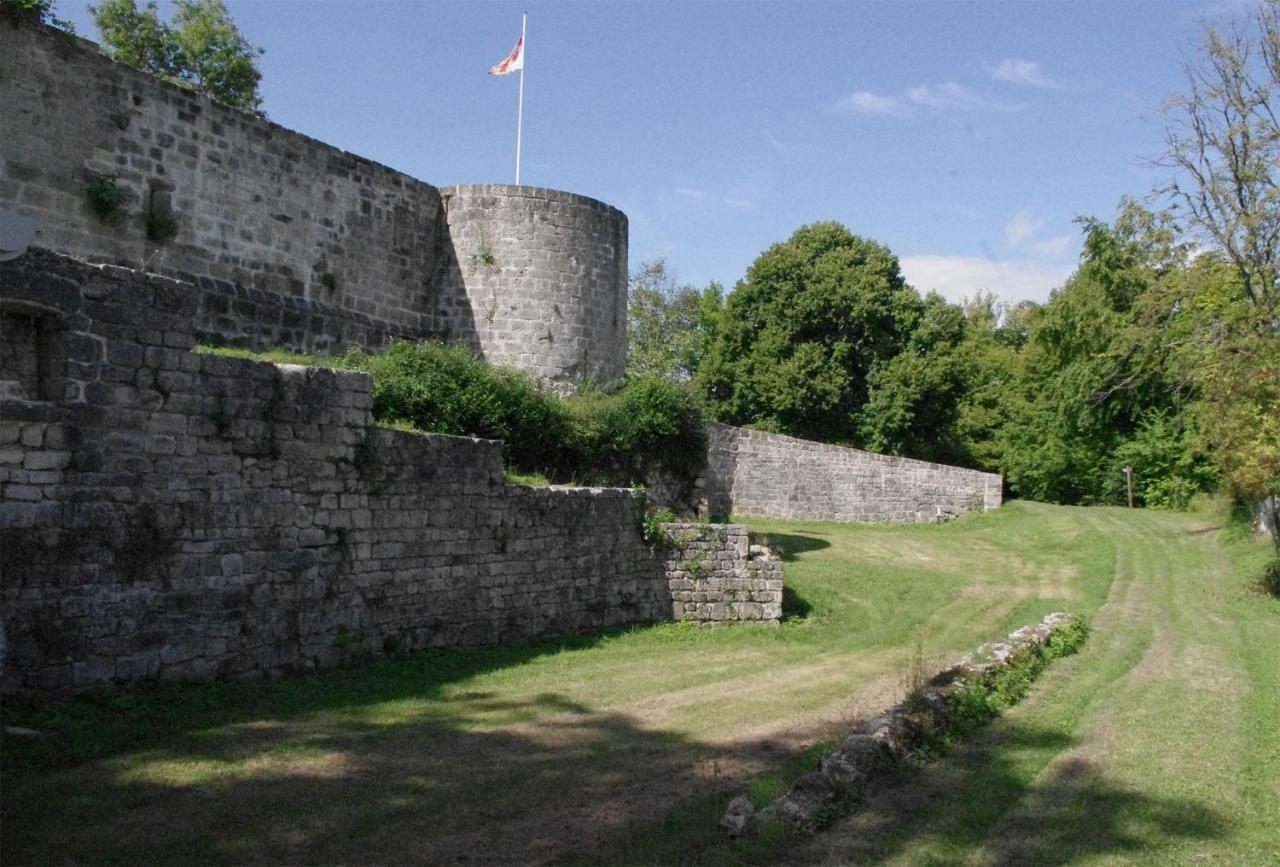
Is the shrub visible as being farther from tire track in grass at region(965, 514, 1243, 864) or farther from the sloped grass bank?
tire track in grass at region(965, 514, 1243, 864)

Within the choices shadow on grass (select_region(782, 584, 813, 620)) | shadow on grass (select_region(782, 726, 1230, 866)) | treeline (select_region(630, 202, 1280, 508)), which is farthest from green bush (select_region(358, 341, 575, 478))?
treeline (select_region(630, 202, 1280, 508))

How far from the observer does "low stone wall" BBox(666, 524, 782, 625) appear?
1383 cm

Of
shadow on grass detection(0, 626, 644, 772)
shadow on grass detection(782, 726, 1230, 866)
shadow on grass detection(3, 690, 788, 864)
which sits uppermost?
shadow on grass detection(0, 626, 644, 772)

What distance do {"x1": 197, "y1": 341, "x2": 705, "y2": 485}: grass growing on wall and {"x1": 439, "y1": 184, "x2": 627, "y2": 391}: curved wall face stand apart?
816 mm

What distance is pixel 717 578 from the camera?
13945 millimetres

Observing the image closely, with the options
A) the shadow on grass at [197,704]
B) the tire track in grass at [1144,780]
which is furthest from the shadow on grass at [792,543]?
the shadow on grass at [197,704]

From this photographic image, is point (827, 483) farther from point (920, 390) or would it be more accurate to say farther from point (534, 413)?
point (534, 413)

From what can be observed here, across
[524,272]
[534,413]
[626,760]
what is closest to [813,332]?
[524,272]

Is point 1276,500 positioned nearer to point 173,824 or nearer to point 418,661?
point 418,661

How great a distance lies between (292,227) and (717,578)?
24.5 ft

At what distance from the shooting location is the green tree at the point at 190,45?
87.2 ft

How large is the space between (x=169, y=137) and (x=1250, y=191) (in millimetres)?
19600

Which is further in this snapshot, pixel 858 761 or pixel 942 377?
pixel 942 377

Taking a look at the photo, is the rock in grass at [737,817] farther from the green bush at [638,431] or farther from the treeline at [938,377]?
the treeline at [938,377]
